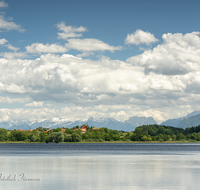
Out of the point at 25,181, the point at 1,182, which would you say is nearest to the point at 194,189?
the point at 25,181

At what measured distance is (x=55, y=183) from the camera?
116 feet

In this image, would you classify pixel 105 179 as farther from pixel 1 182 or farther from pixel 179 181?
pixel 1 182

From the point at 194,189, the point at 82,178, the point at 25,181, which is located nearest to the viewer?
the point at 194,189

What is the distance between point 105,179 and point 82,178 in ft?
10.8

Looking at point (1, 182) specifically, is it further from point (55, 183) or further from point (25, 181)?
point (55, 183)

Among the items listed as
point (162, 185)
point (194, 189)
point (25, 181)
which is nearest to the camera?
point (194, 189)

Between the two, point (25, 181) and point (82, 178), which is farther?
point (82, 178)

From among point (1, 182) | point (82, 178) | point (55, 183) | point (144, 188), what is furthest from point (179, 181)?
point (1, 182)

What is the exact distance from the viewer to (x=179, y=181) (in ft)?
122

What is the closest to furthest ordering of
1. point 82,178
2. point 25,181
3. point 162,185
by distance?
1. point 162,185
2. point 25,181
3. point 82,178

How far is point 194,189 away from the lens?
31172 millimetres

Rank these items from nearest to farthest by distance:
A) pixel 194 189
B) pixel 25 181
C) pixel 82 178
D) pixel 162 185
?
pixel 194 189 → pixel 162 185 → pixel 25 181 → pixel 82 178

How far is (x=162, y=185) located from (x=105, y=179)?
27.2ft

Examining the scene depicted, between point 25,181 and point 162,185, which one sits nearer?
point 162,185
